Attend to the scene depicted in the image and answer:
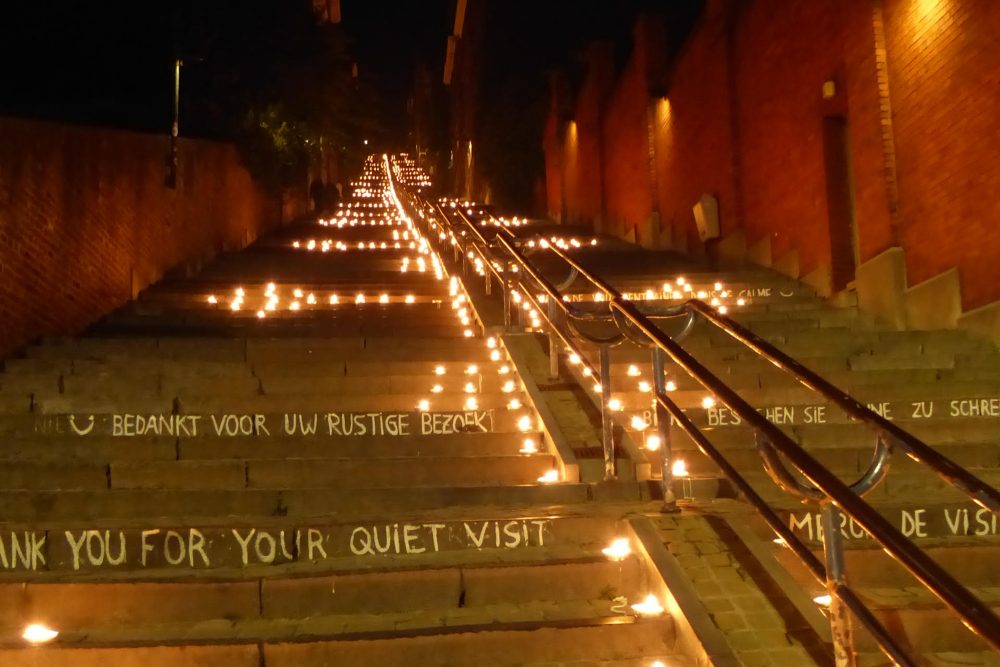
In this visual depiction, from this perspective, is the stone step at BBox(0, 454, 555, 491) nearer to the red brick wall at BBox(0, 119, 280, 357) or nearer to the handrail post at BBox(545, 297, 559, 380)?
the handrail post at BBox(545, 297, 559, 380)

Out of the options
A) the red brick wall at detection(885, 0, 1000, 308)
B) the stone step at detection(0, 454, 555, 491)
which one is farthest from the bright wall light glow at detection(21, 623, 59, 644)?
the red brick wall at detection(885, 0, 1000, 308)

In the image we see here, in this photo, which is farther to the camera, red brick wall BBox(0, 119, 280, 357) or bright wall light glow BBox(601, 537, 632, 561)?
red brick wall BBox(0, 119, 280, 357)

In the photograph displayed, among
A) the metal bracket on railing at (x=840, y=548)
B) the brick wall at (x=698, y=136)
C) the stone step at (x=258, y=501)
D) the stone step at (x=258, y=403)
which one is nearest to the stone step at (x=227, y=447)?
the stone step at (x=258, y=403)

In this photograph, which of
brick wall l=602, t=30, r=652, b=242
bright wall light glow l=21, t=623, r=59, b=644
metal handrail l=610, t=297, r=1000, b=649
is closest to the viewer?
metal handrail l=610, t=297, r=1000, b=649

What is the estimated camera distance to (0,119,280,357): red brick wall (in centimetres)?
718

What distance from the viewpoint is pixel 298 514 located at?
4.41 m

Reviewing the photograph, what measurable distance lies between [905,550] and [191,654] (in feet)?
7.87

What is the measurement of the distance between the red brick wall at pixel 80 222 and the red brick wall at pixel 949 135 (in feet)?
25.6

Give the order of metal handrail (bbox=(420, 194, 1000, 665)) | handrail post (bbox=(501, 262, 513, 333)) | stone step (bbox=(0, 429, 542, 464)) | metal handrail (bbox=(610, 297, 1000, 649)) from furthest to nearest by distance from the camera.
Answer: handrail post (bbox=(501, 262, 513, 333)), stone step (bbox=(0, 429, 542, 464)), metal handrail (bbox=(420, 194, 1000, 665)), metal handrail (bbox=(610, 297, 1000, 649))

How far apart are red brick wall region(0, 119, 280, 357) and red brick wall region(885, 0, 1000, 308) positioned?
7.80 metres

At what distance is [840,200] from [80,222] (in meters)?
8.25

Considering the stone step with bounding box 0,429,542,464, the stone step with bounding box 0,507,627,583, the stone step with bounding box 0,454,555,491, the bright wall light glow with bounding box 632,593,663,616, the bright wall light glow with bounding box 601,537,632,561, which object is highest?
the stone step with bounding box 0,429,542,464

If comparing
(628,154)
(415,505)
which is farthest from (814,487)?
(628,154)

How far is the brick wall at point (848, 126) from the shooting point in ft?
25.4
